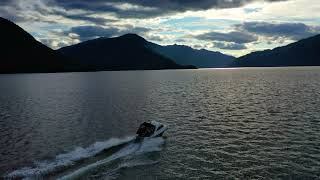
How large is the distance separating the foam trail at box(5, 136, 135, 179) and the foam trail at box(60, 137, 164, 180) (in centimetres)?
221

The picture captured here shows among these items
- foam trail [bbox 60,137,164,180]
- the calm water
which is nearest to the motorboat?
foam trail [bbox 60,137,164,180]

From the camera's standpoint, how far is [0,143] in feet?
154

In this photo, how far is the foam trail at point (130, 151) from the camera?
1286 inches

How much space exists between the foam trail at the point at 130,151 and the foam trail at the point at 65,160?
7.24ft

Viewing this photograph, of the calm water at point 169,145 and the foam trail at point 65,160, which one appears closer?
the foam trail at point 65,160

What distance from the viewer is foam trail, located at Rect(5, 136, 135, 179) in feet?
109

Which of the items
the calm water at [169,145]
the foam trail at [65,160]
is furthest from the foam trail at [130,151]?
the foam trail at [65,160]

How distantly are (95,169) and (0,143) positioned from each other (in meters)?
19.8

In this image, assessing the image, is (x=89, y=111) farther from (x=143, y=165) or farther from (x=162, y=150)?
(x=143, y=165)

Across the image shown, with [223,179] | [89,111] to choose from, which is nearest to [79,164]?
[223,179]

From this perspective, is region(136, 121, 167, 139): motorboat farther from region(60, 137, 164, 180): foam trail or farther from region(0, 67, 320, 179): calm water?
region(0, 67, 320, 179): calm water

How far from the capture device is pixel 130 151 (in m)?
41.1

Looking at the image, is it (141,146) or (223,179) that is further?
(141,146)

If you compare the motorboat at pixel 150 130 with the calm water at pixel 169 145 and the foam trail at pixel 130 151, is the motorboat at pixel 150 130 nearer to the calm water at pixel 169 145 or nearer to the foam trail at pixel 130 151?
the foam trail at pixel 130 151
